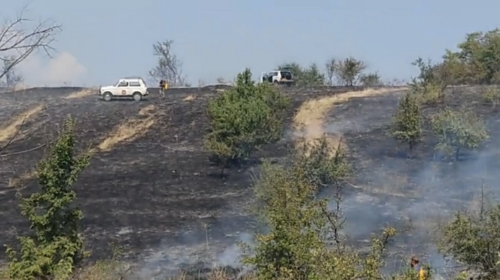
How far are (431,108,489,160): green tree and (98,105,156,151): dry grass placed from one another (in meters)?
13.7

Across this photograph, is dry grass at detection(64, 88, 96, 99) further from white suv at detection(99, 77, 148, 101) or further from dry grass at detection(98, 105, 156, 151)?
dry grass at detection(98, 105, 156, 151)

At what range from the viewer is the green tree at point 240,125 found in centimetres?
2719

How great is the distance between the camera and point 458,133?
1041 inches

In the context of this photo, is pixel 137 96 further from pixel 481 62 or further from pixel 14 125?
pixel 481 62

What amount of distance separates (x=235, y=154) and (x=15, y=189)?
8314 millimetres

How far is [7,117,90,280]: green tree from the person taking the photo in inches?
596

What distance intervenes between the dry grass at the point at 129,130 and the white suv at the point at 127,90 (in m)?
5.43

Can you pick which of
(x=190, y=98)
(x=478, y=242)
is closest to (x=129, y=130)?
(x=190, y=98)

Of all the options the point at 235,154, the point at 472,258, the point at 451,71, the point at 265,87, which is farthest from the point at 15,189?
the point at 451,71

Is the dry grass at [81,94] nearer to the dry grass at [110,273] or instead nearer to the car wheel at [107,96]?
the car wheel at [107,96]

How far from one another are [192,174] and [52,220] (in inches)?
460

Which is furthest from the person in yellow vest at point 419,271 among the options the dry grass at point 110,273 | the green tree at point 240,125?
the green tree at point 240,125

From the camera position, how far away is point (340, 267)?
25.4 feet

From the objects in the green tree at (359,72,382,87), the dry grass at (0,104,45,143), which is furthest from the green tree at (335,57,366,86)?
the dry grass at (0,104,45,143)
